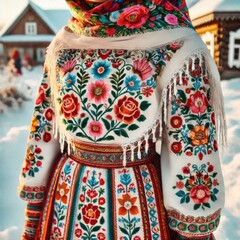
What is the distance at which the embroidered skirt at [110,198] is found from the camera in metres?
1.03

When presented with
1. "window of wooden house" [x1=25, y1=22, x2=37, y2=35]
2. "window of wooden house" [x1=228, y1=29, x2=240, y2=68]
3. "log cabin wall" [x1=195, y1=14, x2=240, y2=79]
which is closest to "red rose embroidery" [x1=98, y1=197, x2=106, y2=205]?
"log cabin wall" [x1=195, y1=14, x2=240, y2=79]

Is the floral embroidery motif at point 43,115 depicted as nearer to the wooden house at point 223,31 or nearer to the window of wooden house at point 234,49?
the wooden house at point 223,31

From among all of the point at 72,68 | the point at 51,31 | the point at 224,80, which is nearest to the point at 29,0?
the point at 51,31

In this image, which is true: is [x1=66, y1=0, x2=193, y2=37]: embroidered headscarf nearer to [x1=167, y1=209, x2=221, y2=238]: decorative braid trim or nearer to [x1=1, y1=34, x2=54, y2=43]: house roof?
[x1=167, y1=209, x2=221, y2=238]: decorative braid trim

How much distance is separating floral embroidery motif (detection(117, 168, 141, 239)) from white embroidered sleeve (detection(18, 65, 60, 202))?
292 mm

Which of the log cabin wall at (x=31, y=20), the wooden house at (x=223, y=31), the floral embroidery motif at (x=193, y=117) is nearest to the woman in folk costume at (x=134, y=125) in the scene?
the floral embroidery motif at (x=193, y=117)

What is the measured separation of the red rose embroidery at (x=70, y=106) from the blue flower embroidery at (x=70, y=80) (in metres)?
0.03

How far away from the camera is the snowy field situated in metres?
2.51

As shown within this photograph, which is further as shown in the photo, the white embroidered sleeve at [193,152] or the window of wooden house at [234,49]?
Answer: the window of wooden house at [234,49]

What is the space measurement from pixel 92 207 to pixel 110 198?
6 cm

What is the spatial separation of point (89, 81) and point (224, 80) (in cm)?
623

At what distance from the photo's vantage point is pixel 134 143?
3.33 feet

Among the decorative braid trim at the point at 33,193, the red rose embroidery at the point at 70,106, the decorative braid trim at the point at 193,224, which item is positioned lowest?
the decorative braid trim at the point at 33,193

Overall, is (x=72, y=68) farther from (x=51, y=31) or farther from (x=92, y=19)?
(x=51, y=31)
